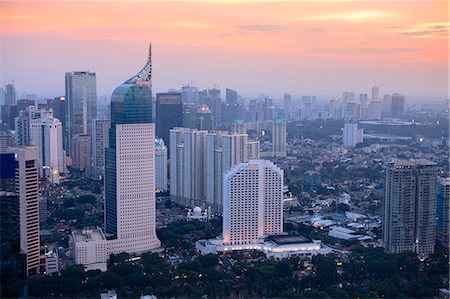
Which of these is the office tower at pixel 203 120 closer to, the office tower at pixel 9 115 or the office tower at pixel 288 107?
the office tower at pixel 9 115

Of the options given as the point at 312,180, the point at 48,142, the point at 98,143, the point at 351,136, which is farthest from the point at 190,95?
the point at 312,180

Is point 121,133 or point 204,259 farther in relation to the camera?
point 121,133

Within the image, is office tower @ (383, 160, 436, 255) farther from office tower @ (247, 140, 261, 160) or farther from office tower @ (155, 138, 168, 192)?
office tower @ (155, 138, 168, 192)

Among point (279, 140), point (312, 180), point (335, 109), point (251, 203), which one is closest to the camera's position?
point (251, 203)

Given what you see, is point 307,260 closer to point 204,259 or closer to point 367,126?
point 204,259

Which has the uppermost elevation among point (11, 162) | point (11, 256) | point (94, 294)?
point (11, 162)

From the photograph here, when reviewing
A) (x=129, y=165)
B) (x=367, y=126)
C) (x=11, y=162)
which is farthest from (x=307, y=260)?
(x=367, y=126)

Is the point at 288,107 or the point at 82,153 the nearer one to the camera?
the point at 82,153

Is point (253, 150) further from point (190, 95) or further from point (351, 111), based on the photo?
point (351, 111)
